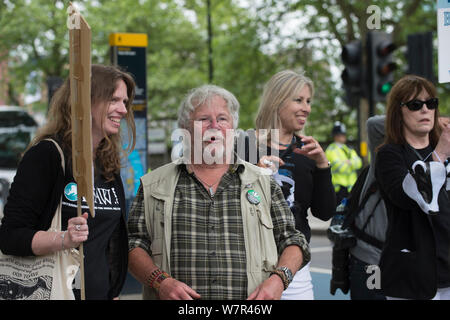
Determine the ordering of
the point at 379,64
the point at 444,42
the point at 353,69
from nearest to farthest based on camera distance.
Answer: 1. the point at 444,42
2. the point at 379,64
3. the point at 353,69

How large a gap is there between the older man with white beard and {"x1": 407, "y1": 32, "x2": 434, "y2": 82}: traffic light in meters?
4.74

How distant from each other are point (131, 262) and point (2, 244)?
1.79 ft

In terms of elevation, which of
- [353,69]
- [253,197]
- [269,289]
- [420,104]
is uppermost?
[353,69]

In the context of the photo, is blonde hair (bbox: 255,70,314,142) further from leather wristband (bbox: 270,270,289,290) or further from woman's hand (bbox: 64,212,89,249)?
woman's hand (bbox: 64,212,89,249)

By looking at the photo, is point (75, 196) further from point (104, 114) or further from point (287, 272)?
point (287, 272)

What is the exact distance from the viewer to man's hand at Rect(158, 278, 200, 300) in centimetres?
248

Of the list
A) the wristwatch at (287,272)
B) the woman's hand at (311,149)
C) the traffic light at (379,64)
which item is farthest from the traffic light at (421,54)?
the wristwatch at (287,272)

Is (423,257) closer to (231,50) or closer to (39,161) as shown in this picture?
(39,161)

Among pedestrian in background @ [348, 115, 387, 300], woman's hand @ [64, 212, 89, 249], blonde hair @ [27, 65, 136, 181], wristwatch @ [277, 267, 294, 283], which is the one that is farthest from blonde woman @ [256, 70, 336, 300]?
woman's hand @ [64, 212, 89, 249]

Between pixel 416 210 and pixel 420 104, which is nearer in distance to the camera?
pixel 416 210

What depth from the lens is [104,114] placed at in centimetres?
271

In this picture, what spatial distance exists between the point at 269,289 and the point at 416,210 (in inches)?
41.8

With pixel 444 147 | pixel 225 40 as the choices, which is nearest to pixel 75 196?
pixel 444 147

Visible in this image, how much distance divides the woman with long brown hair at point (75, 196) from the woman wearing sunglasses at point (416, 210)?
1324mm
